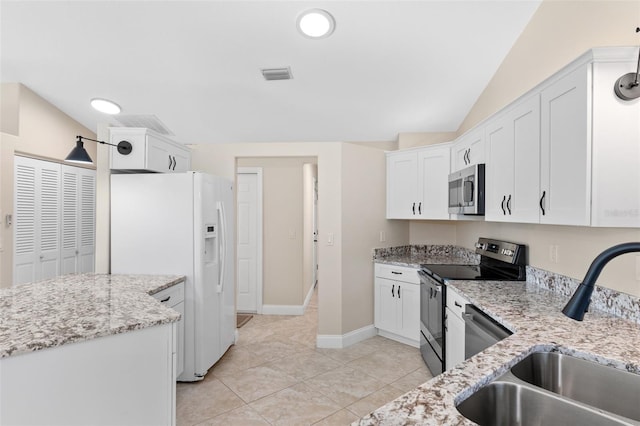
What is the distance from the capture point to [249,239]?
189 inches

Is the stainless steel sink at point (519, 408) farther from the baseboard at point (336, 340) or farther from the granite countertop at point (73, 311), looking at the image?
the baseboard at point (336, 340)

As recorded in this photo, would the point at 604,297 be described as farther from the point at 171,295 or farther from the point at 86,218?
the point at 86,218

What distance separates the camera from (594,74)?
58.3 inches

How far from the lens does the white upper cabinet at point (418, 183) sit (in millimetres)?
3521

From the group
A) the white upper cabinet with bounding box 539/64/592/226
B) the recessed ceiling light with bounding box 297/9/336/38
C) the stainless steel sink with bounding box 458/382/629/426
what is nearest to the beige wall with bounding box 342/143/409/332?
the recessed ceiling light with bounding box 297/9/336/38

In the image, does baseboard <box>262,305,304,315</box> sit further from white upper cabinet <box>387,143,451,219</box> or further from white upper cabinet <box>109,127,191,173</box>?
white upper cabinet <box>109,127,191,173</box>

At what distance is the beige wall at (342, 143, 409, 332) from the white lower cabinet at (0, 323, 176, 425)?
2162 mm

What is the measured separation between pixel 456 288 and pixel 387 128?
7.37 ft

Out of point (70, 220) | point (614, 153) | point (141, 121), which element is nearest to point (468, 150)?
point (614, 153)

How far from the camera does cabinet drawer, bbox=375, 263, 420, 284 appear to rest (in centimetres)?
340

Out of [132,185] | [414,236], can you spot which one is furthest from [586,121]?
[132,185]

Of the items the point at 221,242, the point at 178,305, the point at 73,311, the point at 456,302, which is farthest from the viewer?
the point at 221,242

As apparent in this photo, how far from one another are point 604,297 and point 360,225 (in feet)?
7.53

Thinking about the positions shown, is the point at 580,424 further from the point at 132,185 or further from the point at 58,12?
the point at 58,12
